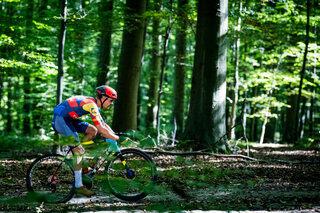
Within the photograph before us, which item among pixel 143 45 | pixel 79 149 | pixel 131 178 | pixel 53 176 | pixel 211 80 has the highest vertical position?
pixel 143 45

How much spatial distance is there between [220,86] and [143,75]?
54.6ft

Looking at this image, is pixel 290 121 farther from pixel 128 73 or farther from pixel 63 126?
pixel 63 126

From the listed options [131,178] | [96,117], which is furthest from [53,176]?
[131,178]

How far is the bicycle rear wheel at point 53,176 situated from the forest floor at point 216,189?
0.19 meters

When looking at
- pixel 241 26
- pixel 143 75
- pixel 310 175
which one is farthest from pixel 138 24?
pixel 143 75

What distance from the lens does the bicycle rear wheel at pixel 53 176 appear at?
15.5ft

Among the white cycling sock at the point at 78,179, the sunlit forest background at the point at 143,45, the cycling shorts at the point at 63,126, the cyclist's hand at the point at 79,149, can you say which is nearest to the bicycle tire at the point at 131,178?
the cyclist's hand at the point at 79,149

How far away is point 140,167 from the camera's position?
11.4 ft

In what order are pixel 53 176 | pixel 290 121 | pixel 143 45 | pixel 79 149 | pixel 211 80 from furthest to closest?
pixel 290 121 < pixel 143 45 < pixel 211 80 < pixel 53 176 < pixel 79 149

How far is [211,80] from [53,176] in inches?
231

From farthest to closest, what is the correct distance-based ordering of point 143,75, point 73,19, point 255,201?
point 143,75, point 73,19, point 255,201

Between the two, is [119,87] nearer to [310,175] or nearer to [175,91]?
[175,91]

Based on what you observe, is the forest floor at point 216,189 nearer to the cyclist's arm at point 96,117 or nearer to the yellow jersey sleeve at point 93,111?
the cyclist's arm at point 96,117

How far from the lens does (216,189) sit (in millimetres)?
5875
